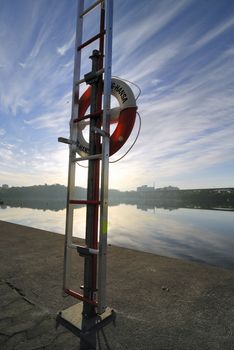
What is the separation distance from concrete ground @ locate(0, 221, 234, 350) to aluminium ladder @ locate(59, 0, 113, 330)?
391 millimetres

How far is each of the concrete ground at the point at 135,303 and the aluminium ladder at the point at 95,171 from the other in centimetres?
39

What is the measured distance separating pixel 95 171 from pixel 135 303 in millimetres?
1730

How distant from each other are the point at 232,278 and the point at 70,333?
271cm

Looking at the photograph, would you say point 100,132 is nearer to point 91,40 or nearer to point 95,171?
point 95,171

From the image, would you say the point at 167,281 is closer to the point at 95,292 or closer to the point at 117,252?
the point at 95,292

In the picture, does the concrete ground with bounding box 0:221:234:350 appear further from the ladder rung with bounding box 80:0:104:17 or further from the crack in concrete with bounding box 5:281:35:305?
the ladder rung with bounding box 80:0:104:17

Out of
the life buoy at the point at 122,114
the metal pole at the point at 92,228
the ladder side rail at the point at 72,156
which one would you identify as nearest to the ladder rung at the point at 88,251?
the metal pole at the point at 92,228

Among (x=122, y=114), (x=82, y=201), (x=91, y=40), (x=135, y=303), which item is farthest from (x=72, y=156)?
(x=135, y=303)

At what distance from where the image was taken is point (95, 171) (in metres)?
2.54

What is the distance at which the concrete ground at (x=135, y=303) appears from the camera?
2.10 m

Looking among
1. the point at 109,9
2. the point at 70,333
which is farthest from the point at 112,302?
the point at 109,9

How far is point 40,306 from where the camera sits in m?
2.72

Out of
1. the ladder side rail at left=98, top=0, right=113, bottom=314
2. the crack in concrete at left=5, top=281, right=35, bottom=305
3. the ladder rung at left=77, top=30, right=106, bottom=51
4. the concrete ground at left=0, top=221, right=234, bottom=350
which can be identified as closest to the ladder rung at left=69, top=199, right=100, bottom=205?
the ladder side rail at left=98, top=0, right=113, bottom=314

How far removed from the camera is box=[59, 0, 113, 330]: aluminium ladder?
2256 mm
